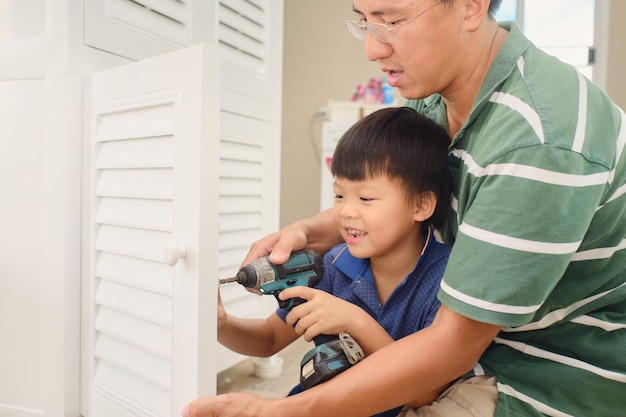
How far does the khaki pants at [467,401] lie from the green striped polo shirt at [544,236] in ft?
0.05

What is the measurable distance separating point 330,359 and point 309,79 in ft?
9.63

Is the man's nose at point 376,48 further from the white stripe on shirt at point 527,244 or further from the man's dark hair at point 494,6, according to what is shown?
the white stripe on shirt at point 527,244

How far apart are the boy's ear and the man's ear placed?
0.31 metres

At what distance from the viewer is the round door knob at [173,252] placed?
900mm

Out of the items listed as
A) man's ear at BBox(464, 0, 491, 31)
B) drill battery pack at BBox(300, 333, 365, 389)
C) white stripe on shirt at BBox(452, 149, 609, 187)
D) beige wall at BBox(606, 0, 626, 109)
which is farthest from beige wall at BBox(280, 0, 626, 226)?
white stripe on shirt at BBox(452, 149, 609, 187)

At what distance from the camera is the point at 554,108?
0.80 meters

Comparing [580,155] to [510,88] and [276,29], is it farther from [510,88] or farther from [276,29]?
[276,29]

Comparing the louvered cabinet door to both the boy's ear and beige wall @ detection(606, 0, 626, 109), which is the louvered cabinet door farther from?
beige wall @ detection(606, 0, 626, 109)

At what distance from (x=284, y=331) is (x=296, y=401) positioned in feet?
1.22

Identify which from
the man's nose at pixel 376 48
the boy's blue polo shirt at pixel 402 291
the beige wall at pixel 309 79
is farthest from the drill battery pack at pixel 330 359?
the beige wall at pixel 309 79

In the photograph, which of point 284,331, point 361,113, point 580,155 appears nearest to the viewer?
point 580,155

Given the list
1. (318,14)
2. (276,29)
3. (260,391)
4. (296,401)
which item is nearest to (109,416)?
(296,401)

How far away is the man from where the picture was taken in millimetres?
764

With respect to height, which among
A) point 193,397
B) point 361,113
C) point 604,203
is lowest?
point 193,397
